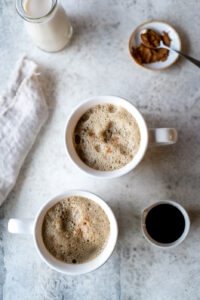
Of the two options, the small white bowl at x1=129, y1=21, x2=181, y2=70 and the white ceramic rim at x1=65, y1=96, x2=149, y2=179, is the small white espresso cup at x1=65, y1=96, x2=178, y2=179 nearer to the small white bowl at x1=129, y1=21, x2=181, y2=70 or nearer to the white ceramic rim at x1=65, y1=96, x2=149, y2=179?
the white ceramic rim at x1=65, y1=96, x2=149, y2=179

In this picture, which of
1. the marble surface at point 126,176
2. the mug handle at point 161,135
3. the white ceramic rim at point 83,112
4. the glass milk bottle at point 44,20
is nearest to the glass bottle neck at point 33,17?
the glass milk bottle at point 44,20

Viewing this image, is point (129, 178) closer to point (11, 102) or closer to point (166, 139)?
point (166, 139)

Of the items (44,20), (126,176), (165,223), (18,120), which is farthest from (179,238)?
(44,20)

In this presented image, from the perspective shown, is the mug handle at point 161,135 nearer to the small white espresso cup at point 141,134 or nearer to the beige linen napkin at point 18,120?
the small white espresso cup at point 141,134

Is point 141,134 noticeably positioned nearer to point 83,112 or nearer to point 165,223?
point 83,112

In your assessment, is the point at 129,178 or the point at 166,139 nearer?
the point at 166,139

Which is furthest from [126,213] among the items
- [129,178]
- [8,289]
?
[8,289]
